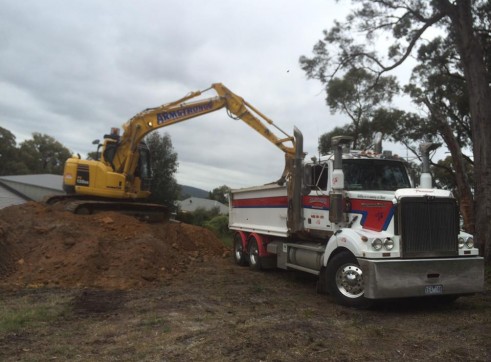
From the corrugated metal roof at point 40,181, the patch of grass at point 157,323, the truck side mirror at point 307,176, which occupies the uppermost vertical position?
the corrugated metal roof at point 40,181

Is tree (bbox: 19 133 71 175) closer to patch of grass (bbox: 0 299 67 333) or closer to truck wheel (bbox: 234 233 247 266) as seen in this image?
truck wheel (bbox: 234 233 247 266)

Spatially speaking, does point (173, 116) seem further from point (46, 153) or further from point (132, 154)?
point (46, 153)

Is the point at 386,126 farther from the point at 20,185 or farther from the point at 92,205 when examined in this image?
the point at 20,185

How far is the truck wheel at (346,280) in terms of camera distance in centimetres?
815

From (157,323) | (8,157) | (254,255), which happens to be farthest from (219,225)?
(8,157)

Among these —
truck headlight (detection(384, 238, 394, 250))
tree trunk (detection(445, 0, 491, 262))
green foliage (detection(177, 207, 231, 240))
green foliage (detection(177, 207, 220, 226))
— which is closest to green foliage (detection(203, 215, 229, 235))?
green foliage (detection(177, 207, 231, 240))

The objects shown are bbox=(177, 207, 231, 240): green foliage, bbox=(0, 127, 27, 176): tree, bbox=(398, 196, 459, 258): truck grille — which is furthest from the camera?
bbox=(0, 127, 27, 176): tree

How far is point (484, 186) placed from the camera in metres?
13.5

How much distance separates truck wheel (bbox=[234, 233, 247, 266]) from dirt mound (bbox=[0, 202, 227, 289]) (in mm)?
1012

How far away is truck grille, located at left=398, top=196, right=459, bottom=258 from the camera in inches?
316

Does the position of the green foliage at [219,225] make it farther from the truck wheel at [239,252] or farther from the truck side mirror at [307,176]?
the truck side mirror at [307,176]

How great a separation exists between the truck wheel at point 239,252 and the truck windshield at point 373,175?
5.61 meters

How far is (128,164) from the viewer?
55.0 ft

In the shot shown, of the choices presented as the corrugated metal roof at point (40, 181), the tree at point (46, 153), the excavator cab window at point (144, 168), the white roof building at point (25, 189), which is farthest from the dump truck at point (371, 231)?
the tree at point (46, 153)
